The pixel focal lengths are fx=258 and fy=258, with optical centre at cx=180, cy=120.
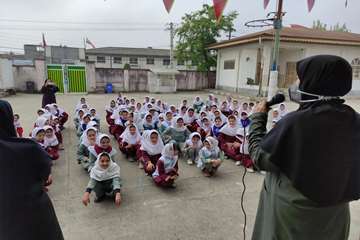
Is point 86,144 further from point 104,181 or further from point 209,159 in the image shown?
point 209,159

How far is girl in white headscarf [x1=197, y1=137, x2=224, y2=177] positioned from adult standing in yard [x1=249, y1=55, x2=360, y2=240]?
9.61ft

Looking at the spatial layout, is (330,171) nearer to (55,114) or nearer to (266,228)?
(266,228)

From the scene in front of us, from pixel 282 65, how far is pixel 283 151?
17.7 m

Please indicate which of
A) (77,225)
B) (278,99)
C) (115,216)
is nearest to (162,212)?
(115,216)

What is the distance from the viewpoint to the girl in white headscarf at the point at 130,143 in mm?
5047

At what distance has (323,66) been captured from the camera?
1185 millimetres

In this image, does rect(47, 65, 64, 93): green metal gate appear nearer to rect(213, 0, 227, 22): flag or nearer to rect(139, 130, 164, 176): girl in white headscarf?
rect(139, 130, 164, 176): girl in white headscarf

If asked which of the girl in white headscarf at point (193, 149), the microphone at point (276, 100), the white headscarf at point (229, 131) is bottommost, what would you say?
the girl in white headscarf at point (193, 149)

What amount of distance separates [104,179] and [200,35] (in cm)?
1928

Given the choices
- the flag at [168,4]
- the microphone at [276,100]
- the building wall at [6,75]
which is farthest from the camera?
the building wall at [6,75]

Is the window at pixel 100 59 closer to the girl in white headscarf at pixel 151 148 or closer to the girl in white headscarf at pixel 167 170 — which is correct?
A: the girl in white headscarf at pixel 151 148

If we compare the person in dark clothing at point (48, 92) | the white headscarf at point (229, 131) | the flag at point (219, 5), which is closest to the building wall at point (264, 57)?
the white headscarf at point (229, 131)

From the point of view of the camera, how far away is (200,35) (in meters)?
20.9

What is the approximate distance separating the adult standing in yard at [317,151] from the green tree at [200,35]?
66.1 ft
